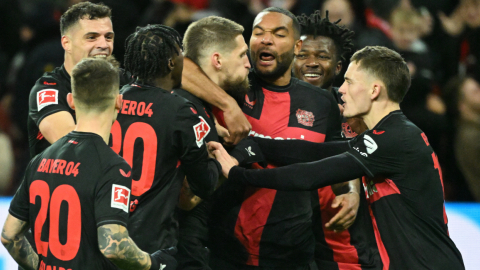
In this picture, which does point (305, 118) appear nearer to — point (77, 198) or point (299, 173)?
A: point (299, 173)

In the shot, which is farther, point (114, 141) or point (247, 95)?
point (247, 95)

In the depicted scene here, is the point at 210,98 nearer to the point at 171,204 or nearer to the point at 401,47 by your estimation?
the point at 171,204

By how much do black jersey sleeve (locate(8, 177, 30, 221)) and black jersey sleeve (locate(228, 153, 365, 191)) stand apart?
1.11 m

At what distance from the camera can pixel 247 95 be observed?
373 cm

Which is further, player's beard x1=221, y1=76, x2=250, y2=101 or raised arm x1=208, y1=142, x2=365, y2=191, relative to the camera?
player's beard x1=221, y1=76, x2=250, y2=101

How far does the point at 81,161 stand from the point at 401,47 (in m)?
5.63

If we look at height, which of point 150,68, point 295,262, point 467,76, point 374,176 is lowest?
point 295,262

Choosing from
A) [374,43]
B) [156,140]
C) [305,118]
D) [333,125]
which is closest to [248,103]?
[305,118]

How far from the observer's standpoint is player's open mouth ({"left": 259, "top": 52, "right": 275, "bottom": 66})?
12.1 ft

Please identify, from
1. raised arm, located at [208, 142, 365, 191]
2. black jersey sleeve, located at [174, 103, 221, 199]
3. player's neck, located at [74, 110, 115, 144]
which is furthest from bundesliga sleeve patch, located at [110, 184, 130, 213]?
raised arm, located at [208, 142, 365, 191]

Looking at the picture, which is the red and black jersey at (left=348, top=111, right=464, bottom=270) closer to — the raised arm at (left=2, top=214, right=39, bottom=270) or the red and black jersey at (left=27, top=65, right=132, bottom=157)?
the raised arm at (left=2, top=214, right=39, bottom=270)

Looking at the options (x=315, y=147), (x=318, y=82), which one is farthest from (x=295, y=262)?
(x=318, y=82)

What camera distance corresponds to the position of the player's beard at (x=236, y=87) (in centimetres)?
345

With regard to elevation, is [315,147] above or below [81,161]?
below
